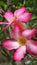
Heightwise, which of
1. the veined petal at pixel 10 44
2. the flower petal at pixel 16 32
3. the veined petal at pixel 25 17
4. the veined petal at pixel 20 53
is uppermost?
the veined petal at pixel 25 17

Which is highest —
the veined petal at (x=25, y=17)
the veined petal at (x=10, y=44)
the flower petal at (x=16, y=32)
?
the veined petal at (x=25, y=17)

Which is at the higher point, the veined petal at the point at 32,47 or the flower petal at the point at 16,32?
the flower petal at the point at 16,32

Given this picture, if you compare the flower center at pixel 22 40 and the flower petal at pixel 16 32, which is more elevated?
the flower petal at pixel 16 32

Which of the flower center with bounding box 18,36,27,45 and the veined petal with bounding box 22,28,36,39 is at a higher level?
the veined petal with bounding box 22,28,36,39

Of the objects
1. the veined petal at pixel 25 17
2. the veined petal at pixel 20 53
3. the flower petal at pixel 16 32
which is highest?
the veined petal at pixel 25 17

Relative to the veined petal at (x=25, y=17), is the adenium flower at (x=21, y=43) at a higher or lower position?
lower

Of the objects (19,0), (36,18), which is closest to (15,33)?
(36,18)

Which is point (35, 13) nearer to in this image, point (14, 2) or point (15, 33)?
point (14, 2)

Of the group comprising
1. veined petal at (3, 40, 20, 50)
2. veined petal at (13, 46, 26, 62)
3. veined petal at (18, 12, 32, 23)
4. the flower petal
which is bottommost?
veined petal at (13, 46, 26, 62)
